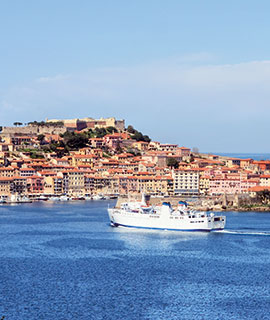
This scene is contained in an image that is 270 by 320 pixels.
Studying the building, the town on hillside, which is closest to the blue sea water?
the town on hillside

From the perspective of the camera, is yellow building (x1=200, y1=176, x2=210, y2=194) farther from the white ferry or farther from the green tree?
the white ferry

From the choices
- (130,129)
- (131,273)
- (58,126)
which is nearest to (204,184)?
(130,129)

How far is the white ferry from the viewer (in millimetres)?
45969

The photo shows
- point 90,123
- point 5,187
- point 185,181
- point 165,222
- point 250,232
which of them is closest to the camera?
point 250,232

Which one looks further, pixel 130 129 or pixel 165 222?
pixel 130 129

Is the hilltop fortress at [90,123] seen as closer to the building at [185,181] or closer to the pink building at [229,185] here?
the building at [185,181]

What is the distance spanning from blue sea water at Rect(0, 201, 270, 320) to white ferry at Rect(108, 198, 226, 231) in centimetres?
96

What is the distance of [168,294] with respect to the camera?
90.3ft

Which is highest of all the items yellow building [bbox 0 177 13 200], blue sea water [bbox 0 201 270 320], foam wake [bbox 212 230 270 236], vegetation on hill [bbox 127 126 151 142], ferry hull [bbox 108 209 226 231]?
vegetation on hill [bbox 127 126 151 142]

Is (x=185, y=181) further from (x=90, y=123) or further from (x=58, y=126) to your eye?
(x=90, y=123)

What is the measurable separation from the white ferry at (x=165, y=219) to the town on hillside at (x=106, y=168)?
65.5 feet

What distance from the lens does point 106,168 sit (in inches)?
3447

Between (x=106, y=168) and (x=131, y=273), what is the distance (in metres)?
56.3

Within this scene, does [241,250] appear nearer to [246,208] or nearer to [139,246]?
[139,246]
